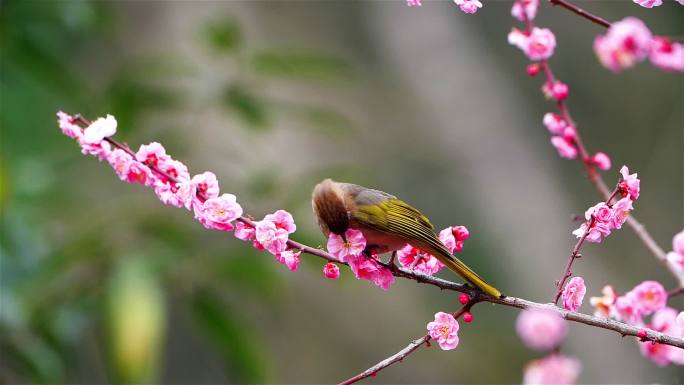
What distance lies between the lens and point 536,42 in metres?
1.48

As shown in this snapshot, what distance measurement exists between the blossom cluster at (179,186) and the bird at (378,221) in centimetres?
8

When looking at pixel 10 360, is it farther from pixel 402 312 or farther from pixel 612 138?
pixel 612 138

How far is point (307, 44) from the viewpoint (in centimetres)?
539

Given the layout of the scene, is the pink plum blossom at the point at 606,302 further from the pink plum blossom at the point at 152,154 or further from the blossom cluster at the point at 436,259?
the pink plum blossom at the point at 152,154

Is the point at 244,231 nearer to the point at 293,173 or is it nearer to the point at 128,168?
the point at 128,168

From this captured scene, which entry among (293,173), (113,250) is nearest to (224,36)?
(113,250)

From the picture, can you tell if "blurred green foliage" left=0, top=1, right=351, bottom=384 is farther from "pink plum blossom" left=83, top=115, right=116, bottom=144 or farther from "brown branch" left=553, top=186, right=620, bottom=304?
"brown branch" left=553, top=186, right=620, bottom=304

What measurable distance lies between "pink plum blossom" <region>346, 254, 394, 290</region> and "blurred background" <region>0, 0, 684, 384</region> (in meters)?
1.12

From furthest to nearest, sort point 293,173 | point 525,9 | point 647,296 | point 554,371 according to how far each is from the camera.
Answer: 1. point 293,173
2. point 647,296
3. point 525,9
4. point 554,371

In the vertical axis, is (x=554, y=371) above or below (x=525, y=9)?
below

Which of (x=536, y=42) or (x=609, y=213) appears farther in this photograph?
(x=536, y=42)

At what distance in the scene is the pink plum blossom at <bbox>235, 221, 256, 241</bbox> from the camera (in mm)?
1281

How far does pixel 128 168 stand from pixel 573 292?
0.71 m

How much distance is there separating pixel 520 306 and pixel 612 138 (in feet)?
13.9
